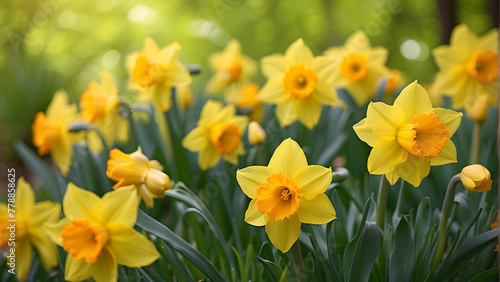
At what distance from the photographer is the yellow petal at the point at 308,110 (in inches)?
59.7

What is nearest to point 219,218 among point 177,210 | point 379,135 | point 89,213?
point 177,210

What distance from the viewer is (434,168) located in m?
1.59

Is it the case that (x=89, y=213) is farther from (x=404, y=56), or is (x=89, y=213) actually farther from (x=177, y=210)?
(x=404, y=56)

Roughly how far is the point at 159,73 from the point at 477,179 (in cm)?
102

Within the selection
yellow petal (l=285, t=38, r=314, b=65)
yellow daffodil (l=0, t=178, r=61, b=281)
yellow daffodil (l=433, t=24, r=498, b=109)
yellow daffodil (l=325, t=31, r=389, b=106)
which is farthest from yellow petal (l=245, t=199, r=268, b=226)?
yellow daffodil (l=433, t=24, r=498, b=109)

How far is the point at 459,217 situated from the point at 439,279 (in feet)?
1.24

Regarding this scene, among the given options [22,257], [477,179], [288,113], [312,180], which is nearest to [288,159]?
[312,180]

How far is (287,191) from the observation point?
92cm

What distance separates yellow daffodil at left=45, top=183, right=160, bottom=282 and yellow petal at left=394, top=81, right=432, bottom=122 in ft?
1.98

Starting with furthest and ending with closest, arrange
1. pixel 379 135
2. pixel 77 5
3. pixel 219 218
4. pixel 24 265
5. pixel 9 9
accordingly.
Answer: pixel 77 5, pixel 9 9, pixel 219 218, pixel 24 265, pixel 379 135

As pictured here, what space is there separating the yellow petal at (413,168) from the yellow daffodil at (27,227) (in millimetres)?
917

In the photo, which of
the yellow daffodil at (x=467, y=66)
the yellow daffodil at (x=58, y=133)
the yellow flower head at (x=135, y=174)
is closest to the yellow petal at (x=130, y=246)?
the yellow flower head at (x=135, y=174)

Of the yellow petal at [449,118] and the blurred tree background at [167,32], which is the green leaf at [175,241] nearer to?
the yellow petal at [449,118]

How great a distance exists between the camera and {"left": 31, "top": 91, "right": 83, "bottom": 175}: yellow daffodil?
181 centimetres
